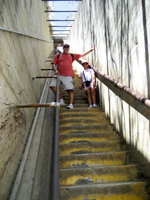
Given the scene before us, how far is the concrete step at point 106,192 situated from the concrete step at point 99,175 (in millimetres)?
152

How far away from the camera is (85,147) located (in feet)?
8.74

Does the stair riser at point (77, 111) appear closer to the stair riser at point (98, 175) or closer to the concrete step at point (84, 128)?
the concrete step at point (84, 128)

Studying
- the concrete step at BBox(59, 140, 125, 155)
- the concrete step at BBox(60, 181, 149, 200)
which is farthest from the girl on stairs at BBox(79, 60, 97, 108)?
the concrete step at BBox(60, 181, 149, 200)

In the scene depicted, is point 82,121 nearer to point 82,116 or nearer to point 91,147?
point 82,116

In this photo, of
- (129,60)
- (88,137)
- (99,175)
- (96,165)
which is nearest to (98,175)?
(99,175)

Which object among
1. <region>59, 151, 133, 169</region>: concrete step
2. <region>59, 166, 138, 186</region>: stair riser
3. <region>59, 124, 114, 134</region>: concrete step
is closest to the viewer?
<region>59, 166, 138, 186</region>: stair riser

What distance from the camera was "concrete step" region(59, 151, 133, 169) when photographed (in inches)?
93.4

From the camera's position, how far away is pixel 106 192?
6.32 ft

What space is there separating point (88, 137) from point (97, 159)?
1.79ft

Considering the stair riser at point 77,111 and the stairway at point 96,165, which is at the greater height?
the stair riser at point 77,111

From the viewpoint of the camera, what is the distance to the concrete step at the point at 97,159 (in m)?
2.37

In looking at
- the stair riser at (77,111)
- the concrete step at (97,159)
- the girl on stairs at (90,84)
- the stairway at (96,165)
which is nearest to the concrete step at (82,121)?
the stairway at (96,165)

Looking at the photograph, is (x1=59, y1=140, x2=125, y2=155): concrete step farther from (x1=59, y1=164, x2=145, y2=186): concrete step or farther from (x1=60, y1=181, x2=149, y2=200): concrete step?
(x1=60, y1=181, x2=149, y2=200): concrete step

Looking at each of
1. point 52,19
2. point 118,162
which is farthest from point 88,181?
point 52,19
